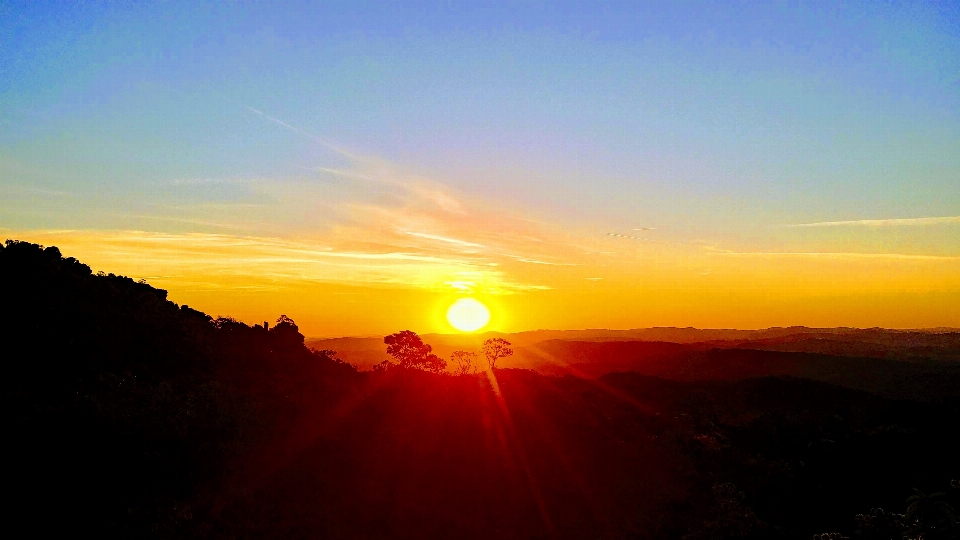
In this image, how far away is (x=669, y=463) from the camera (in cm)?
3353

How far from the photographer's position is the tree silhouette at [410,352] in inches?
2896

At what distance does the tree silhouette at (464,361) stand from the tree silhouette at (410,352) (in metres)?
11.5

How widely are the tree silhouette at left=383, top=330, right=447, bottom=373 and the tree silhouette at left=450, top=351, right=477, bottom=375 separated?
37.8 ft

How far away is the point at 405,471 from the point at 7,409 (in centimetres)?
1876

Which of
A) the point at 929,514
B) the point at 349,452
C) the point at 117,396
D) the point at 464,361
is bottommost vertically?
the point at 464,361

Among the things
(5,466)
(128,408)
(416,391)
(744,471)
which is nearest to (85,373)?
(128,408)

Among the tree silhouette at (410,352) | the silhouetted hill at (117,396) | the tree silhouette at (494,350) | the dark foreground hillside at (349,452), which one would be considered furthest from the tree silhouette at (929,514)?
the tree silhouette at (494,350)

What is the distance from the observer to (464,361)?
313 feet

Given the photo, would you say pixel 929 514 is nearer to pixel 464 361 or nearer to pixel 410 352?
pixel 410 352

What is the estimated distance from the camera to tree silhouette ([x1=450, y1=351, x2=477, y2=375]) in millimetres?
88319

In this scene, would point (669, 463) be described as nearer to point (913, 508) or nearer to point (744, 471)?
point (744, 471)

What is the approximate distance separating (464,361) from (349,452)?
66.3 m

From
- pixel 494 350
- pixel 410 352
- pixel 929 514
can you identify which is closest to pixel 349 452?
pixel 929 514

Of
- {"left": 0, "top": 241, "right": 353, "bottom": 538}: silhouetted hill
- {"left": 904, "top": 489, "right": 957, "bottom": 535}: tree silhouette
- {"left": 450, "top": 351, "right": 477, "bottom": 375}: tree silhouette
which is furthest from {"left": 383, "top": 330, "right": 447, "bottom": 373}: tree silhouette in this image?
{"left": 904, "top": 489, "right": 957, "bottom": 535}: tree silhouette
